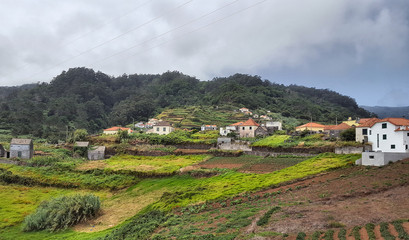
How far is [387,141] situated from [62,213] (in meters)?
32.9

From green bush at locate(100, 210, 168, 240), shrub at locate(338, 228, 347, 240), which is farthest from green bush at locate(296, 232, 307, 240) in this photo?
green bush at locate(100, 210, 168, 240)

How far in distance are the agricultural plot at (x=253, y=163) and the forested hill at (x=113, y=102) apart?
52.3m

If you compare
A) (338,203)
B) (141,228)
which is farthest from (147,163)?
(338,203)

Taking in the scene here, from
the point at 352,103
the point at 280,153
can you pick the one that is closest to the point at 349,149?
the point at 280,153

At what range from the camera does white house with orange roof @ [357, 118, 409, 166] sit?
28.6 m

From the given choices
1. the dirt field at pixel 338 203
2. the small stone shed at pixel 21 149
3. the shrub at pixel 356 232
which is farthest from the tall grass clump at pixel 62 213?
the small stone shed at pixel 21 149

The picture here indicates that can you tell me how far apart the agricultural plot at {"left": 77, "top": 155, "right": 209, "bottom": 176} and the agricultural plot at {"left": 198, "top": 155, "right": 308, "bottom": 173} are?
3.28 metres

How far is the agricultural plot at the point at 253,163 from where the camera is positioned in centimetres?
3557

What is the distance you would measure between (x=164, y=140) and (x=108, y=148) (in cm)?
996

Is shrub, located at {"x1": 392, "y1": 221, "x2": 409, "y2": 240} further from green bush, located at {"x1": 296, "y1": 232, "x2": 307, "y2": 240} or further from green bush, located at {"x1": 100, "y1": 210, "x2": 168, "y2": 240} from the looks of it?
green bush, located at {"x1": 100, "y1": 210, "x2": 168, "y2": 240}

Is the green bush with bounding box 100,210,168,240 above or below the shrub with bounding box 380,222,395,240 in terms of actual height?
below

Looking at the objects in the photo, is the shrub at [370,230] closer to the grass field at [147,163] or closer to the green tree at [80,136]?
the grass field at [147,163]

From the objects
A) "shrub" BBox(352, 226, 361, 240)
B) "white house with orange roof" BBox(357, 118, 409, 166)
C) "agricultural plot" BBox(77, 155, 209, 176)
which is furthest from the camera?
"agricultural plot" BBox(77, 155, 209, 176)

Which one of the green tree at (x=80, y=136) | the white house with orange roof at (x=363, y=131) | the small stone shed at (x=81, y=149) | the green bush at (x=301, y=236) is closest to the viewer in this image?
the green bush at (x=301, y=236)
